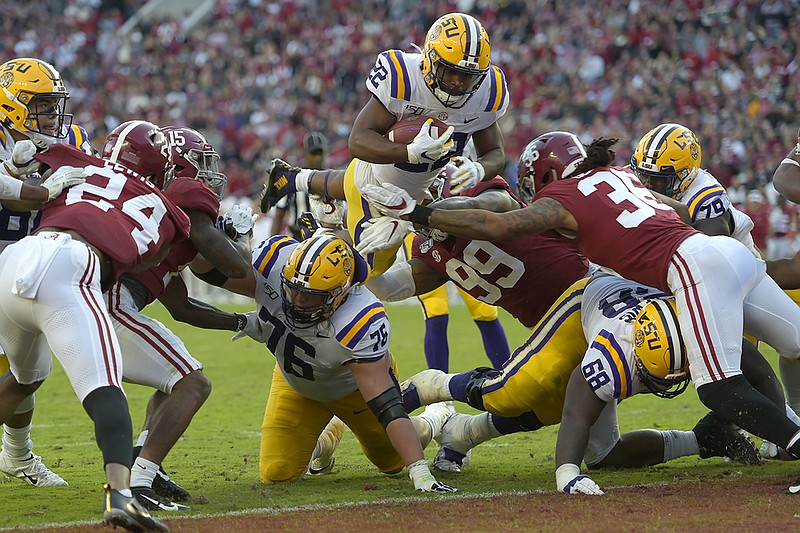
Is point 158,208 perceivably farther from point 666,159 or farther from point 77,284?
point 666,159

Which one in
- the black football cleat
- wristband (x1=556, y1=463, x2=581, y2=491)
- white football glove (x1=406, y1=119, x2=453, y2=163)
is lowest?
wristband (x1=556, y1=463, x2=581, y2=491)

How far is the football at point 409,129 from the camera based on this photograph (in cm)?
534

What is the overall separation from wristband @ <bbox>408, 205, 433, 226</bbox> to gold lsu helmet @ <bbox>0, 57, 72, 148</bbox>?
1.87m

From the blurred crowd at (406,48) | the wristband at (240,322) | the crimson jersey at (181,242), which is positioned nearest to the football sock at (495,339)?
the wristband at (240,322)

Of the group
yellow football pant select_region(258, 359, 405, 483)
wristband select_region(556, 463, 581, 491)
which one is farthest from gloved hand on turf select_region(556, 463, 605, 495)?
yellow football pant select_region(258, 359, 405, 483)

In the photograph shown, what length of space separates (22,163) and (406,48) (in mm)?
10962

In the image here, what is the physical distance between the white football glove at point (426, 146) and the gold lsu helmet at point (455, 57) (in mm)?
275

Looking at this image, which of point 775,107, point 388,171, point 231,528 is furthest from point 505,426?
point 775,107

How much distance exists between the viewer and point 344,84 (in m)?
20.9

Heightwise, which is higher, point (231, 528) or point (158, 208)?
point (158, 208)

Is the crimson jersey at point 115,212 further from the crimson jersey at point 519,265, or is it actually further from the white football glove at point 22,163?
the crimson jersey at point 519,265

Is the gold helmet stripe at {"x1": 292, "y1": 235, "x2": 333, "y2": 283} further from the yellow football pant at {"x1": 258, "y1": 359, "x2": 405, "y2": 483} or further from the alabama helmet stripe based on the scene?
the alabama helmet stripe

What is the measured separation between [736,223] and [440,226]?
6.54 feet

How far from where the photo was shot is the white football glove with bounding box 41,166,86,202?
4.36m
